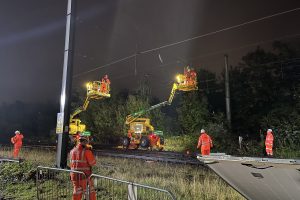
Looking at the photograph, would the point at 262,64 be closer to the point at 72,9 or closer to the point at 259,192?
the point at 72,9

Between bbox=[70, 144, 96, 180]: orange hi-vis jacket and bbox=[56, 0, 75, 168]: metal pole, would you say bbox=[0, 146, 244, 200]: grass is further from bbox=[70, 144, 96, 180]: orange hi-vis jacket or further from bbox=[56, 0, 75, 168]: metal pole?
bbox=[70, 144, 96, 180]: orange hi-vis jacket

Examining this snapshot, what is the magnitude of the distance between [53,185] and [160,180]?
3308 mm

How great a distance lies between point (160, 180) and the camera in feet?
34.4

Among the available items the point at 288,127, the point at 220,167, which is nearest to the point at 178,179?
the point at 220,167

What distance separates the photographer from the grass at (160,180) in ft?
28.6

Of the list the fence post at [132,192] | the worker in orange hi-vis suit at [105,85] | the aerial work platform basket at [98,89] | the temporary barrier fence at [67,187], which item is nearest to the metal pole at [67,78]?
the temporary barrier fence at [67,187]

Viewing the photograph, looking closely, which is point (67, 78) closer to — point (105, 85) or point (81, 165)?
point (81, 165)

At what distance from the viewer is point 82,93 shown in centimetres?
5044

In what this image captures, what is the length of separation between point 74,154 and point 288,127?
50.2ft

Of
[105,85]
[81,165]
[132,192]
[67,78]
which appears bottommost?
[132,192]

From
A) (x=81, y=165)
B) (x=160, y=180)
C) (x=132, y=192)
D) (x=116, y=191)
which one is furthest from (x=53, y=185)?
(x=132, y=192)

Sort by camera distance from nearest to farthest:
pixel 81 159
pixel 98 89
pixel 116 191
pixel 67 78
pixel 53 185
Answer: pixel 81 159
pixel 116 191
pixel 53 185
pixel 67 78
pixel 98 89

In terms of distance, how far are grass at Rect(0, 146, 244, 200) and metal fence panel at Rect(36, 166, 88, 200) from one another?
1.03 feet

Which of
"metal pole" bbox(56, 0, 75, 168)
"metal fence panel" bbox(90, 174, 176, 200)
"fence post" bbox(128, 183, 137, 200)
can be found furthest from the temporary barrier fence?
"metal pole" bbox(56, 0, 75, 168)
